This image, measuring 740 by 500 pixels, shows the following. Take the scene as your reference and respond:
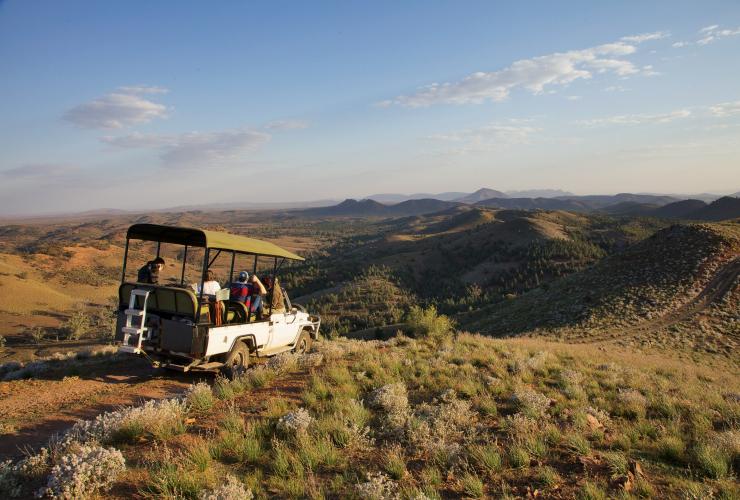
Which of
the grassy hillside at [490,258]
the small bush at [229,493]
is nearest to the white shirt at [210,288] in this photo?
the small bush at [229,493]

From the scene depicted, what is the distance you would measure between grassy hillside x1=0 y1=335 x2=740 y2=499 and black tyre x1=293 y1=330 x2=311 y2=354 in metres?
2.68

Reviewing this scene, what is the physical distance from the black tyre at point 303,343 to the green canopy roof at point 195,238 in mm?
2976

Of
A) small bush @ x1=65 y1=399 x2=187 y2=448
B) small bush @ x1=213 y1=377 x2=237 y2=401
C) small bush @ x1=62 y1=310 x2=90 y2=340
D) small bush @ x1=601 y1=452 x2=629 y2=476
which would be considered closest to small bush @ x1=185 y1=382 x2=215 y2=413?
small bush @ x1=213 y1=377 x2=237 y2=401

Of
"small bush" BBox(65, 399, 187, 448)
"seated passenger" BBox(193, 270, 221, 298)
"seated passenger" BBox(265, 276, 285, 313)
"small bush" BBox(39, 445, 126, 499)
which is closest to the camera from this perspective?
"small bush" BBox(39, 445, 126, 499)

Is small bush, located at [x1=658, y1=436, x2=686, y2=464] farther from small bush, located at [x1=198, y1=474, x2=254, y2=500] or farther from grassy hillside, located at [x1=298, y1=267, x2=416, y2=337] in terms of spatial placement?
grassy hillside, located at [x1=298, y1=267, x2=416, y2=337]

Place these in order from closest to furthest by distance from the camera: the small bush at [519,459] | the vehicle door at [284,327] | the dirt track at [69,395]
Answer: the small bush at [519,459], the dirt track at [69,395], the vehicle door at [284,327]

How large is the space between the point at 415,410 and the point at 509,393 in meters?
2.35

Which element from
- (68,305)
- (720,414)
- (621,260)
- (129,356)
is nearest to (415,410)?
(720,414)

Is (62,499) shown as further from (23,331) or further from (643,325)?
(23,331)

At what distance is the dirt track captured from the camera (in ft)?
20.1

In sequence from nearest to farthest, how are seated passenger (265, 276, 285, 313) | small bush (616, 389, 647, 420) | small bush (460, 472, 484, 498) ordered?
1. small bush (460, 472, 484, 498)
2. small bush (616, 389, 647, 420)
3. seated passenger (265, 276, 285, 313)

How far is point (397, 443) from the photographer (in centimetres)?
585

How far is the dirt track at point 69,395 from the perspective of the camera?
6.13 metres

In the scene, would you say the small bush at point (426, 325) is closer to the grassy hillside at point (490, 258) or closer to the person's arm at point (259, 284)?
the person's arm at point (259, 284)
